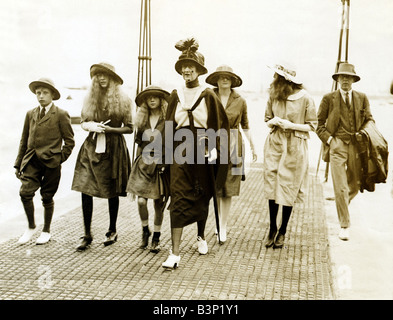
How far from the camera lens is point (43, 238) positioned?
18.2 feet

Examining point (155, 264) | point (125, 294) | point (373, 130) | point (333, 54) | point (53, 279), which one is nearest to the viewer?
point (125, 294)

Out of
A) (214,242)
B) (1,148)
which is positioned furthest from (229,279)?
(1,148)

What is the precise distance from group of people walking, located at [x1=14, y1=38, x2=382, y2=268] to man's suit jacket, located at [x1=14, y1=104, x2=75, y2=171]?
10mm

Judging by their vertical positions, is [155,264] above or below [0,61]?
below

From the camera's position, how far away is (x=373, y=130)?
5.73 meters

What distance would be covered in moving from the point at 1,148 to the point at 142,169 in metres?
1.50

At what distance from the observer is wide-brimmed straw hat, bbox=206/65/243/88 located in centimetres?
559

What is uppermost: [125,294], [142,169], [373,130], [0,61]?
[0,61]

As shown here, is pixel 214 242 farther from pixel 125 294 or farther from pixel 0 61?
pixel 0 61

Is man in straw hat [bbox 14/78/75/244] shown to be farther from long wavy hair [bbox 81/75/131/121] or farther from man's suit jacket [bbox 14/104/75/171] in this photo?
long wavy hair [bbox 81/75/131/121]

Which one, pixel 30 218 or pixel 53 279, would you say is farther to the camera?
pixel 30 218

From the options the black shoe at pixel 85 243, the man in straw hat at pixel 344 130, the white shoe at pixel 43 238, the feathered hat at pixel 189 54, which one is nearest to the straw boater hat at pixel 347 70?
the man in straw hat at pixel 344 130

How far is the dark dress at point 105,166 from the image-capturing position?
5328 mm

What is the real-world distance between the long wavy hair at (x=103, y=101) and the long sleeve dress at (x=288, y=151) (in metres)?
1.52
